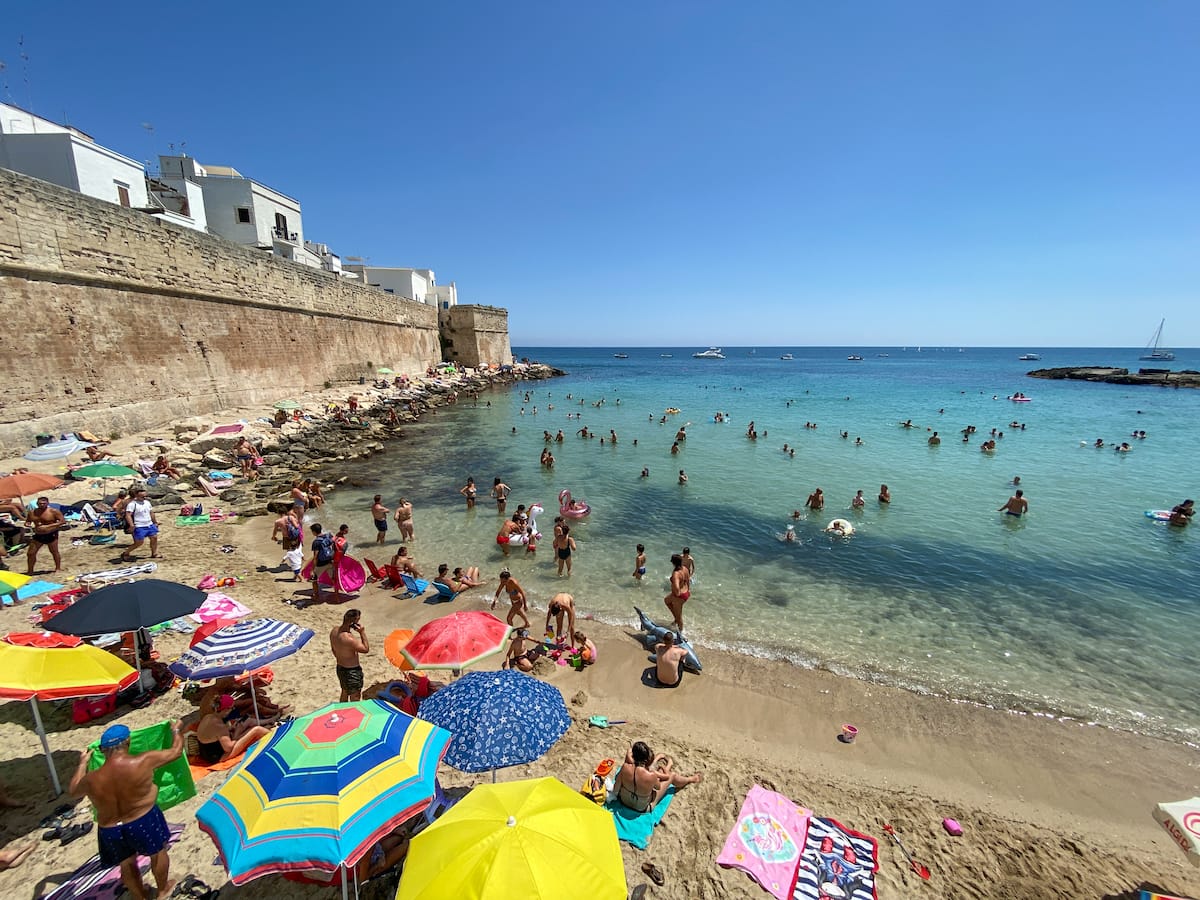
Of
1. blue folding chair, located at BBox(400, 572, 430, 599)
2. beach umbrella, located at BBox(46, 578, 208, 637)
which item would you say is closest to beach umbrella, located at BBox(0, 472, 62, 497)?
beach umbrella, located at BBox(46, 578, 208, 637)

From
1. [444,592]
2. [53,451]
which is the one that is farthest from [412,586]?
[53,451]

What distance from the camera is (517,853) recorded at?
266 cm

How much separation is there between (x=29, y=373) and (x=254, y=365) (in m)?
9.65

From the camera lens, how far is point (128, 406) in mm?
15984

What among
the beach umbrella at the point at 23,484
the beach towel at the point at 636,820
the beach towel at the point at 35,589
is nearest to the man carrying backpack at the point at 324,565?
the beach towel at the point at 35,589

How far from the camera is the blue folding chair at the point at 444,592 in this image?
8.94m

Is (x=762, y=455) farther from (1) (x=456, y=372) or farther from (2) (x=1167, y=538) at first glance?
(1) (x=456, y=372)

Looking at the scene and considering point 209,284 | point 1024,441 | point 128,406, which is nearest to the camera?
point 128,406

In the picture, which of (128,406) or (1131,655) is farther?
(128,406)

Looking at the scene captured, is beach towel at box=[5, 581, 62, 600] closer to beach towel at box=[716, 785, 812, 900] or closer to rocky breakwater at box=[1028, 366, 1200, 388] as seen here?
beach towel at box=[716, 785, 812, 900]

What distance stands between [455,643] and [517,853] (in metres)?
2.89

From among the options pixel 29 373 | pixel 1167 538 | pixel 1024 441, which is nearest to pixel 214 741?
pixel 29 373

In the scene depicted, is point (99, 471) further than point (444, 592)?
Yes

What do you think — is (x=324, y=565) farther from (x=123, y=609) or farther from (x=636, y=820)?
(x=636, y=820)
